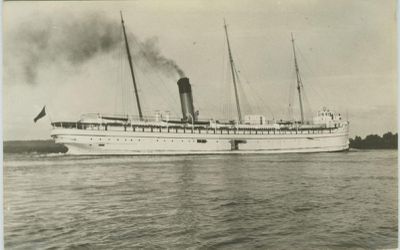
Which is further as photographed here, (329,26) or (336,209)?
(329,26)

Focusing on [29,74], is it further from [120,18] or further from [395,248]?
[395,248]

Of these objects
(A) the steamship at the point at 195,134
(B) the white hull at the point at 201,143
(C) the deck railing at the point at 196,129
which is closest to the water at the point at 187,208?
(A) the steamship at the point at 195,134

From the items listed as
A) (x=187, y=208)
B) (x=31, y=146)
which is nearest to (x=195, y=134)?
(x=187, y=208)

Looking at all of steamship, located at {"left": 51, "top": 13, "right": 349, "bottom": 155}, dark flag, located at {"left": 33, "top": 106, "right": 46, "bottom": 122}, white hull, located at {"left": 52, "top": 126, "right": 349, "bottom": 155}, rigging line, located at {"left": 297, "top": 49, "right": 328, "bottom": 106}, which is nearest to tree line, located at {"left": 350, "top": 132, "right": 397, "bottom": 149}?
steamship, located at {"left": 51, "top": 13, "right": 349, "bottom": 155}

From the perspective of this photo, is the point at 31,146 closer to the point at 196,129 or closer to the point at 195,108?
the point at 195,108

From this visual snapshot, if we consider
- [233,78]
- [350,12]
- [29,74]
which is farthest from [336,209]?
[29,74]

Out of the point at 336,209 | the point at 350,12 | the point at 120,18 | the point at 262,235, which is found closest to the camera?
the point at 262,235

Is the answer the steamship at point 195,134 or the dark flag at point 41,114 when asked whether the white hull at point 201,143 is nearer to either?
the steamship at point 195,134
